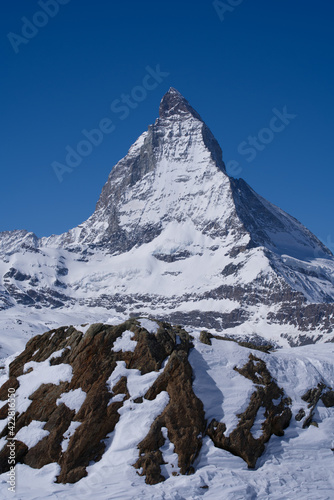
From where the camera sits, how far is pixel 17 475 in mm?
34656

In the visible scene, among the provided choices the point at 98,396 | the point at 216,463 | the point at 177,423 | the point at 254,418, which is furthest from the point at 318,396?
the point at 98,396

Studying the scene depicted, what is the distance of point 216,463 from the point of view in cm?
3500

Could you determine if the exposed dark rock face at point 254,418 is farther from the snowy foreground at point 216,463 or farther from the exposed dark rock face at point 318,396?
the exposed dark rock face at point 318,396

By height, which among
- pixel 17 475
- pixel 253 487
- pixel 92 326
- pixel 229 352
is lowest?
pixel 253 487

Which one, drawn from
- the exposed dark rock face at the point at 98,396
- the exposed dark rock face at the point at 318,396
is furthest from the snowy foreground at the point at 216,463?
the exposed dark rock face at the point at 98,396

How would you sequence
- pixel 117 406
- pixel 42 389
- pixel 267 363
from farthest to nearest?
pixel 267 363 → pixel 42 389 → pixel 117 406

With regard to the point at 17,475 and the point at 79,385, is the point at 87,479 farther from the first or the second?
the point at 79,385

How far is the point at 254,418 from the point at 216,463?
4.94 metres

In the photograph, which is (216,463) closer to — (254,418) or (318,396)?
(254,418)

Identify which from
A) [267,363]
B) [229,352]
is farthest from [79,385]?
[267,363]

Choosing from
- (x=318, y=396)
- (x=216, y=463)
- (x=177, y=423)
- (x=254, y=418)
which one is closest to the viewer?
(x=216, y=463)

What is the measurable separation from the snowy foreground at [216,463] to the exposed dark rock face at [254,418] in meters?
0.47

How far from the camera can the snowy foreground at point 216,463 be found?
107 feet

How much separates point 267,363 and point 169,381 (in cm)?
911
